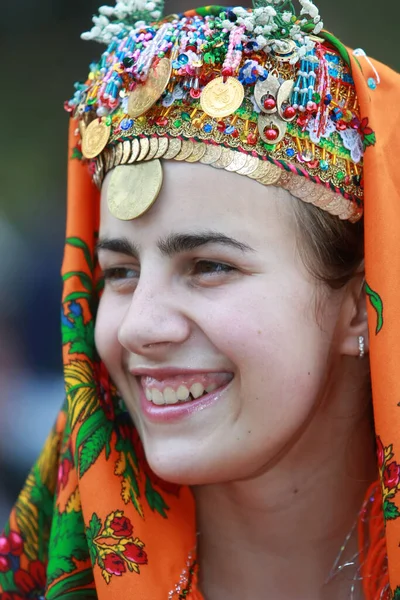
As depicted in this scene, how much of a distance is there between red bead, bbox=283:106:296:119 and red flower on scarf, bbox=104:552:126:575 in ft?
3.07

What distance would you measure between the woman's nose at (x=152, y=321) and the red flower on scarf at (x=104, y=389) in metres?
0.36

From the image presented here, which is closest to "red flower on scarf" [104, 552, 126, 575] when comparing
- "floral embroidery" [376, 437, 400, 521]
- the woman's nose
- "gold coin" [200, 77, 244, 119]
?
the woman's nose

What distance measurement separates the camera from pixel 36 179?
3.43 m

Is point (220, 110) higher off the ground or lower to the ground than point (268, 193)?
higher

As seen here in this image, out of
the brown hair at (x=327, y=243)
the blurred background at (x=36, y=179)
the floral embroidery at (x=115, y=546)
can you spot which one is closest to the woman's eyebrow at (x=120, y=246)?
the brown hair at (x=327, y=243)

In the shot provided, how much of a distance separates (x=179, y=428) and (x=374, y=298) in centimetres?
45

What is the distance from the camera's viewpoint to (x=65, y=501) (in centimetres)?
174

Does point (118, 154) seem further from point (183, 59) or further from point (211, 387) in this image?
point (211, 387)

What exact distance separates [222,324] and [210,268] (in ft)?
0.41

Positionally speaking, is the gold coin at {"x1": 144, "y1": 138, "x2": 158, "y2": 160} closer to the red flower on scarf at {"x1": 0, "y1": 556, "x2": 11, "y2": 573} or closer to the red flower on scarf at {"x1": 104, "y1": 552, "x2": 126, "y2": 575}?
the red flower on scarf at {"x1": 104, "y1": 552, "x2": 126, "y2": 575}

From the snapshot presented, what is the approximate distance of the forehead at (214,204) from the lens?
4.55 ft

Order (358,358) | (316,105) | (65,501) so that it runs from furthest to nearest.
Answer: (65,501)
(358,358)
(316,105)

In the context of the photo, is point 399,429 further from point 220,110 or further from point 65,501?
point 65,501

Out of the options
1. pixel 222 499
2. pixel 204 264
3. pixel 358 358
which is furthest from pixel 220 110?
pixel 222 499
